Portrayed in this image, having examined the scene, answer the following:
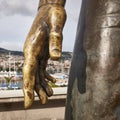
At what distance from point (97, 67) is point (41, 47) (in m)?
0.31

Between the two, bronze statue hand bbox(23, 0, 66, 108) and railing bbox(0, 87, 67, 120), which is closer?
bronze statue hand bbox(23, 0, 66, 108)

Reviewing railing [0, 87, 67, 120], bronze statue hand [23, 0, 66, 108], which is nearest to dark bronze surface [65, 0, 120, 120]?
bronze statue hand [23, 0, 66, 108]

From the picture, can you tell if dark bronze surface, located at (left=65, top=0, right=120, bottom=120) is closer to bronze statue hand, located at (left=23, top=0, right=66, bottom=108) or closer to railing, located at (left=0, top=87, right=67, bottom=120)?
bronze statue hand, located at (left=23, top=0, right=66, bottom=108)

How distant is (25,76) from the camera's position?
2201mm

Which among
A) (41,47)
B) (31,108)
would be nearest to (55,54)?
(41,47)

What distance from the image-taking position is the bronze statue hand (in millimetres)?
2168

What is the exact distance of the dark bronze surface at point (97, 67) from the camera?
2123 millimetres

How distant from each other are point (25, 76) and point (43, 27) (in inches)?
10.6

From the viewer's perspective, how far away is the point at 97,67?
216 cm

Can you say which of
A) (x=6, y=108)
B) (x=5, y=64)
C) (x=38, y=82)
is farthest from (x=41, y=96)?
(x=5, y=64)

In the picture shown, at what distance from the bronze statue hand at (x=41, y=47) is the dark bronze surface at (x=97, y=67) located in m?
0.13

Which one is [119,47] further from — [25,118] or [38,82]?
[25,118]

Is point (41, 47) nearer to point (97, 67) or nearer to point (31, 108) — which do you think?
point (97, 67)

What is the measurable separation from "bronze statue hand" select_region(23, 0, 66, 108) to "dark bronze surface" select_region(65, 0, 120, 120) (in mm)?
135
